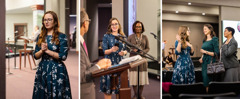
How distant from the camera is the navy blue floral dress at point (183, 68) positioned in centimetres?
408

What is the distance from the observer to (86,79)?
11.3 ft

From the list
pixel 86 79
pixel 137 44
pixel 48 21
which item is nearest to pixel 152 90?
pixel 137 44

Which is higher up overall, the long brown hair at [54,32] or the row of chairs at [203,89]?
the long brown hair at [54,32]

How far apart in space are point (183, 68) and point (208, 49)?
69 cm

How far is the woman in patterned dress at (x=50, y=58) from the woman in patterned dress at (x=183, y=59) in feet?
7.07

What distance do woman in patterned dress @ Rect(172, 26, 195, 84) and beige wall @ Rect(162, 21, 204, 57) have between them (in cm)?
8

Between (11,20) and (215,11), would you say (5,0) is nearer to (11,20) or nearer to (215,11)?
(11,20)

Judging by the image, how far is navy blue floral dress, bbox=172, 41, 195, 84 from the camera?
13.4 ft

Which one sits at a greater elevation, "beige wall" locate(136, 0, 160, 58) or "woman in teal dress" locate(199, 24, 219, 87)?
"beige wall" locate(136, 0, 160, 58)

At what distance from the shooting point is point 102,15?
3457mm

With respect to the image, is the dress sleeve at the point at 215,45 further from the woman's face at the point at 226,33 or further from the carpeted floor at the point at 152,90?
the carpeted floor at the point at 152,90

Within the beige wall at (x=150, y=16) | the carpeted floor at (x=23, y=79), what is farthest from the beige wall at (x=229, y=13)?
the carpeted floor at (x=23, y=79)

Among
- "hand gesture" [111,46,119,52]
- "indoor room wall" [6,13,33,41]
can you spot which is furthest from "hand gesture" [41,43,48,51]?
"hand gesture" [111,46,119,52]

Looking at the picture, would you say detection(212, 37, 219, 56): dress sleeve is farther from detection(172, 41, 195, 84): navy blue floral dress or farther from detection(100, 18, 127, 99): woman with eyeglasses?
detection(100, 18, 127, 99): woman with eyeglasses
